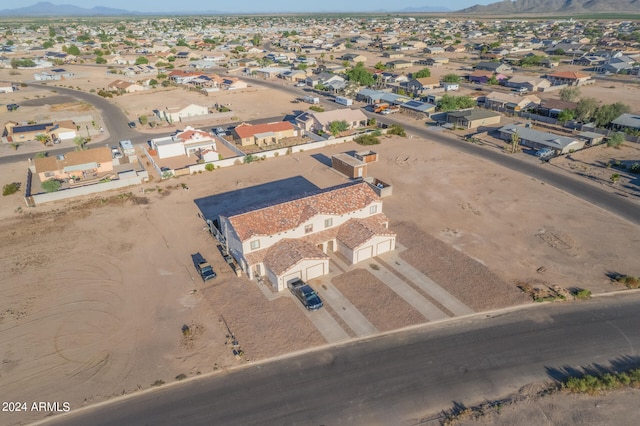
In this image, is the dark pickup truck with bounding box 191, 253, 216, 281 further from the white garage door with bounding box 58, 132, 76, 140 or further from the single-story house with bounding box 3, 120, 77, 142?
the single-story house with bounding box 3, 120, 77, 142

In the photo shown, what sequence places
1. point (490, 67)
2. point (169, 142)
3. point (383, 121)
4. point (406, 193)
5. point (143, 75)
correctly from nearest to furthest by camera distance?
point (406, 193)
point (169, 142)
point (383, 121)
point (490, 67)
point (143, 75)

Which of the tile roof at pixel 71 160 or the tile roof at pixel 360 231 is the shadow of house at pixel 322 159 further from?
the tile roof at pixel 71 160

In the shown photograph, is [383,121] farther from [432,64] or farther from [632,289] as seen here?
[432,64]

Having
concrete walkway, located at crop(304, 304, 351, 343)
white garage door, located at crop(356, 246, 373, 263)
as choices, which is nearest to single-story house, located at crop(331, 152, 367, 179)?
white garage door, located at crop(356, 246, 373, 263)

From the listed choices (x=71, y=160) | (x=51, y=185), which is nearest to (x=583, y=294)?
(x=51, y=185)

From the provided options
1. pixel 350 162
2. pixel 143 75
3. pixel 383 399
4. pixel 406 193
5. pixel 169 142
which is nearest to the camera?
pixel 383 399

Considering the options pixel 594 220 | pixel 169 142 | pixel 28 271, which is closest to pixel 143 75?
pixel 169 142

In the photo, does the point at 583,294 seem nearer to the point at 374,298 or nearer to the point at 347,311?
the point at 374,298
